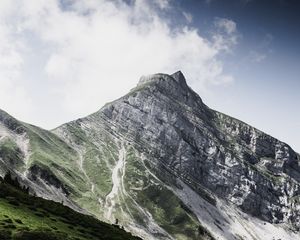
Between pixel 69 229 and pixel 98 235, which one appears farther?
pixel 98 235

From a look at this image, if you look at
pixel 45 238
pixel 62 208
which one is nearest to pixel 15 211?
pixel 45 238

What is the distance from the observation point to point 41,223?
50.7 meters

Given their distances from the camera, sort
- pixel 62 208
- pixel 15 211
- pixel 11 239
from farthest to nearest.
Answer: pixel 62 208 → pixel 15 211 → pixel 11 239

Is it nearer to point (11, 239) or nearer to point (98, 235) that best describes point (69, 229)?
point (98, 235)

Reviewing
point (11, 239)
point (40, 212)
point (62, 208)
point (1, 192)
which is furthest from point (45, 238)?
point (62, 208)

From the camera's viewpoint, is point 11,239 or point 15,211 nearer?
point 11,239

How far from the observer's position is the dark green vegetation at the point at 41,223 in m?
42.3

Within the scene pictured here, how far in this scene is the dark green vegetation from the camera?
4228 cm

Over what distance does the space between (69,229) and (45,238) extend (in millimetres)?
13052

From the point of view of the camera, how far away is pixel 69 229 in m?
54.8

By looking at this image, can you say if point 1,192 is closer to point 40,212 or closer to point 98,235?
point 40,212

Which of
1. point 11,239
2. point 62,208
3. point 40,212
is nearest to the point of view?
point 11,239

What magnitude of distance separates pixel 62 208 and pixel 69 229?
12.7m

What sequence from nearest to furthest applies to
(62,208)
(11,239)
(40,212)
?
(11,239)
(40,212)
(62,208)
